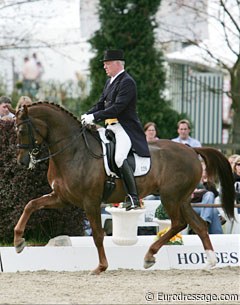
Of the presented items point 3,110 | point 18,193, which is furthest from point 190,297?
point 3,110

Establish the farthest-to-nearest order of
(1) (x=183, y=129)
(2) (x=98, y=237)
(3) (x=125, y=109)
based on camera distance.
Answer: (1) (x=183, y=129) → (3) (x=125, y=109) → (2) (x=98, y=237)

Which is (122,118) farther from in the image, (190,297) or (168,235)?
(190,297)

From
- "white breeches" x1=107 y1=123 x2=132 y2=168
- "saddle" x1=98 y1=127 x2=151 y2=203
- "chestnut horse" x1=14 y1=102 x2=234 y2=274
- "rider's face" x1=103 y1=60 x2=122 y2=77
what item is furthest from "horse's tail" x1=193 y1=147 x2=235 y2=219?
"rider's face" x1=103 y1=60 x2=122 y2=77

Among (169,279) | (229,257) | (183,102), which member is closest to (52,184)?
(169,279)

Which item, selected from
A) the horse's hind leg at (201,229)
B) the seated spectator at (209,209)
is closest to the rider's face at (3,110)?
the seated spectator at (209,209)

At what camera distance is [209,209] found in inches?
420

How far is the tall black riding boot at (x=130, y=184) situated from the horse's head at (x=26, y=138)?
2.95 ft

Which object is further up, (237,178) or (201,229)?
(237,178)

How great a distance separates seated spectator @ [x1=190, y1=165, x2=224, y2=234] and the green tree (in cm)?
390

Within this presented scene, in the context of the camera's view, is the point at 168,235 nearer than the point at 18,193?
Yes

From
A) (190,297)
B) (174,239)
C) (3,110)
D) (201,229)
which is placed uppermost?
(3,110)

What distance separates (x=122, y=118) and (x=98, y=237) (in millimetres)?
1262

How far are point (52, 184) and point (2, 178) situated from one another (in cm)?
119

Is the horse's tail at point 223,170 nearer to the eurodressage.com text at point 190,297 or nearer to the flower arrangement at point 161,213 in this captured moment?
the flower arrangement at point 161,213
